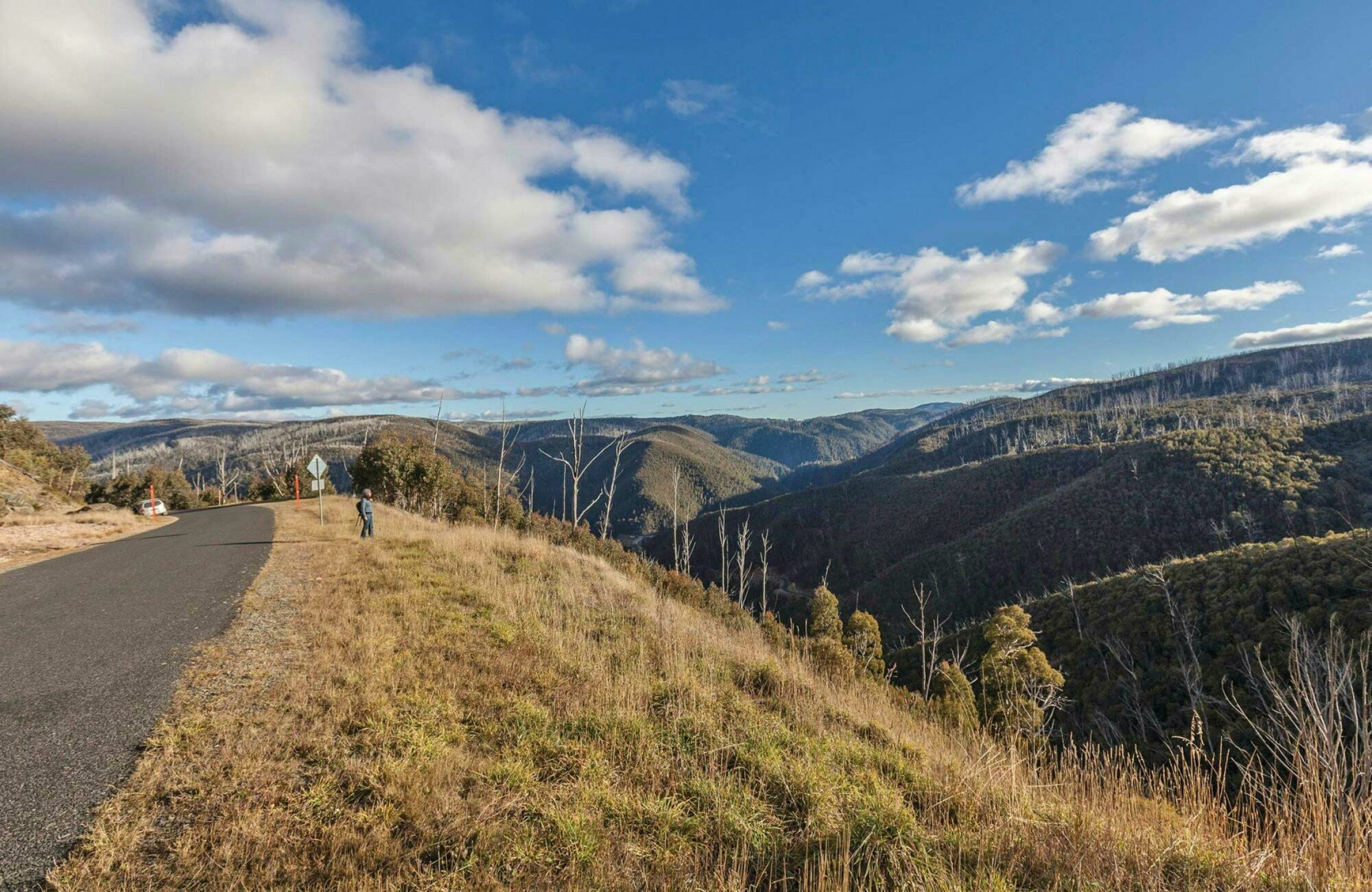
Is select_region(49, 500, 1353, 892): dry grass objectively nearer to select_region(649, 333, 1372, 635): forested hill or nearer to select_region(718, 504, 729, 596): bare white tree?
select_region(718, 504, 729, 596): bare white tree

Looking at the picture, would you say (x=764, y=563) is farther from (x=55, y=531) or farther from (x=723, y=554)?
(x=55, y=531)

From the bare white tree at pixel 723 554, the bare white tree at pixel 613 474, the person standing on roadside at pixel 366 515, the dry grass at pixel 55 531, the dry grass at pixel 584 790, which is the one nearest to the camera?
the dry grass at pixel 584 790

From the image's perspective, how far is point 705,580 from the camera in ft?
396

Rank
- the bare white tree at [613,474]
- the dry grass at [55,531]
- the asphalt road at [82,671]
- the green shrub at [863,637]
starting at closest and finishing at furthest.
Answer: the asphalt road at [82,671] < the bare white tree at [613,474] < the dry grass at [55,531] < the green shrub at [863,637]

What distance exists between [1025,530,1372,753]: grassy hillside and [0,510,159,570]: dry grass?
40.1m

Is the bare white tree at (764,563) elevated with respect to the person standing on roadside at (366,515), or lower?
lower

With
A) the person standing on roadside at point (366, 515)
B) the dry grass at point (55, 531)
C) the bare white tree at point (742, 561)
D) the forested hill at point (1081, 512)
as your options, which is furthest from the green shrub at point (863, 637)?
the forested hill at point (1081, 512)

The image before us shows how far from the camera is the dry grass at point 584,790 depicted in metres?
3.11

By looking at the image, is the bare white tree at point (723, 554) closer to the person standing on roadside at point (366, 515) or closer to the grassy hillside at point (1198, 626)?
the person standing on roadside at point (366, 515)

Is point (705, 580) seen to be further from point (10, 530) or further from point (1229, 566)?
point (10, 530)

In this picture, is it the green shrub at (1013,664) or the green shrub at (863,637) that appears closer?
the green shrub at (1013,664)

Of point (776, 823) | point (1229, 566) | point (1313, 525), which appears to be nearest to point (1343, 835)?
point (776, 823)

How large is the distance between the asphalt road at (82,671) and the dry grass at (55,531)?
3253 mm

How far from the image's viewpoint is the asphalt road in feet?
11.0
